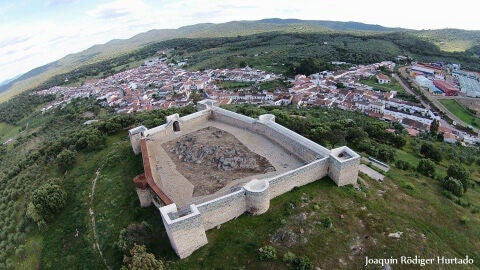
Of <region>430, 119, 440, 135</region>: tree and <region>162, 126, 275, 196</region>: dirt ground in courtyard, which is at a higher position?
<region>162, 126, 275, 196</region>: dirt ground in courtyard

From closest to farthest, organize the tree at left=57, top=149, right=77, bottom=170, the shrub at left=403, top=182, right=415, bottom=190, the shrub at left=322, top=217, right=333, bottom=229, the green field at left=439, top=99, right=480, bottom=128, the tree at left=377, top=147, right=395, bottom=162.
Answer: the shrub at left=322, top=217, right=333, bottom=229 → the shrub at left=403, top=182, right=415, bottom=190 → the tree at left=377, top=147, right=395, bottom=162 → the tree at left=57, top=149, right=77, bottom=170 → the green field at left=439, top=99, right=480, bottom=128

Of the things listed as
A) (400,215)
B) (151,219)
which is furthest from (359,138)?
(151,219)

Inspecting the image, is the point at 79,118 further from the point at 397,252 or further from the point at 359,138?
the point at 397,252

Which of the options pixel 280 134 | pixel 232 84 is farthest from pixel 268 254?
pixel 232 84

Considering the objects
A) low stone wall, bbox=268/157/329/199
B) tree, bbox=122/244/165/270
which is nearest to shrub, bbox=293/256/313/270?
low stone wall, bbox=268/157/329/199

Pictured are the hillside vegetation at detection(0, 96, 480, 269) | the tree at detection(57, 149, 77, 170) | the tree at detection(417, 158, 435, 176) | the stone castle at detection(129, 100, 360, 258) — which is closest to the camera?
the hillside vegetation at detection(0, 96, 480, 269)

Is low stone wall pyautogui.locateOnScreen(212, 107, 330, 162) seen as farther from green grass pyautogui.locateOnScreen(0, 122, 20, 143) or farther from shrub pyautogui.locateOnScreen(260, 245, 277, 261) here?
green grass pyautogui.locateOnScreen(0, 122, 20, 143)
